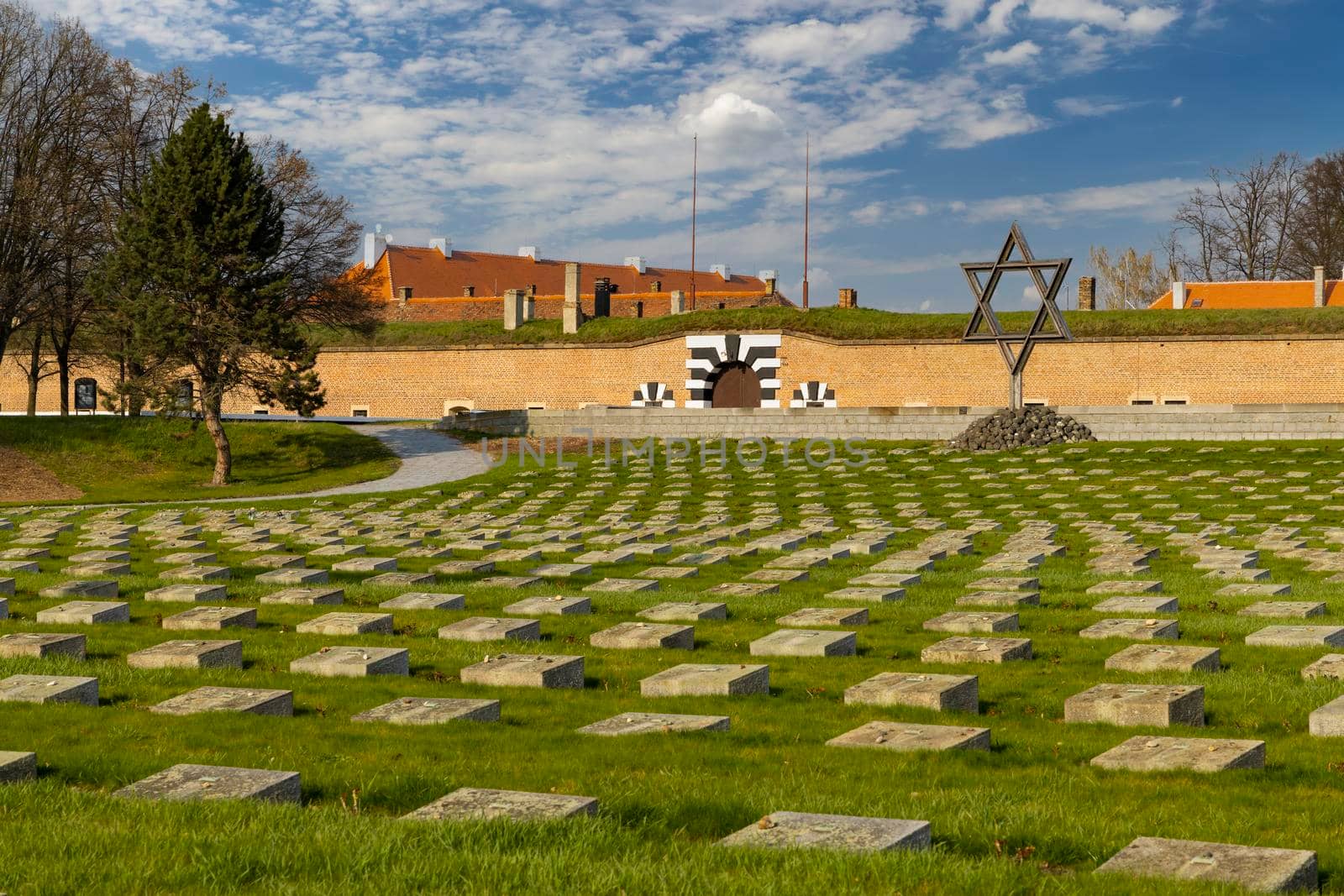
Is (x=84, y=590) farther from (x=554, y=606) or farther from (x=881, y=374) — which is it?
(x=881, y=374)

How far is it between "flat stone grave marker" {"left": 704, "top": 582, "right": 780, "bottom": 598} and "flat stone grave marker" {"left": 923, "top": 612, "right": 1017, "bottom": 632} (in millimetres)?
2257

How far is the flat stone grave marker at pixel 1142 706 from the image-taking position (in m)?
6.88

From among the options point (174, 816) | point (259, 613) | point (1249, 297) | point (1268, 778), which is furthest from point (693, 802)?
point (1249, 297)

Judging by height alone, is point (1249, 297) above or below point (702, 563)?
above

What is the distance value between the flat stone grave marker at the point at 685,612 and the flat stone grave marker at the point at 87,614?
168 inches

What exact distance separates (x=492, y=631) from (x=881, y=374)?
36.3m

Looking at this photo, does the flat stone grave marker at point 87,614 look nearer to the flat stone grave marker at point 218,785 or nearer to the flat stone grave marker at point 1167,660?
the flat stone grave marker at point 218,785

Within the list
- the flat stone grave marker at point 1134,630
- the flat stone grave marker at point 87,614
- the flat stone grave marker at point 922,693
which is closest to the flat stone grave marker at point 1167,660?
the flat stone grave marker at point 1134,630

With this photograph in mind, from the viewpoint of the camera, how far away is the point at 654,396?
155 feet

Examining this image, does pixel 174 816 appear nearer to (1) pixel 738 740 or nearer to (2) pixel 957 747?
(1) pixel 738 740

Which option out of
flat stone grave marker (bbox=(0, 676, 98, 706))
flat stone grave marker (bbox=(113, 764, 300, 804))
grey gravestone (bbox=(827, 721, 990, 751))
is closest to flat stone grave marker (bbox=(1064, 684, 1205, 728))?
grey gravestone (bbox=(827, 721, 990, 751))

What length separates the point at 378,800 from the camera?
5406 mm

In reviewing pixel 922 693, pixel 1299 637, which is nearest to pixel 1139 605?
pixel 1299 637

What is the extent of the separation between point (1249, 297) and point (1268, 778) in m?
49.5
